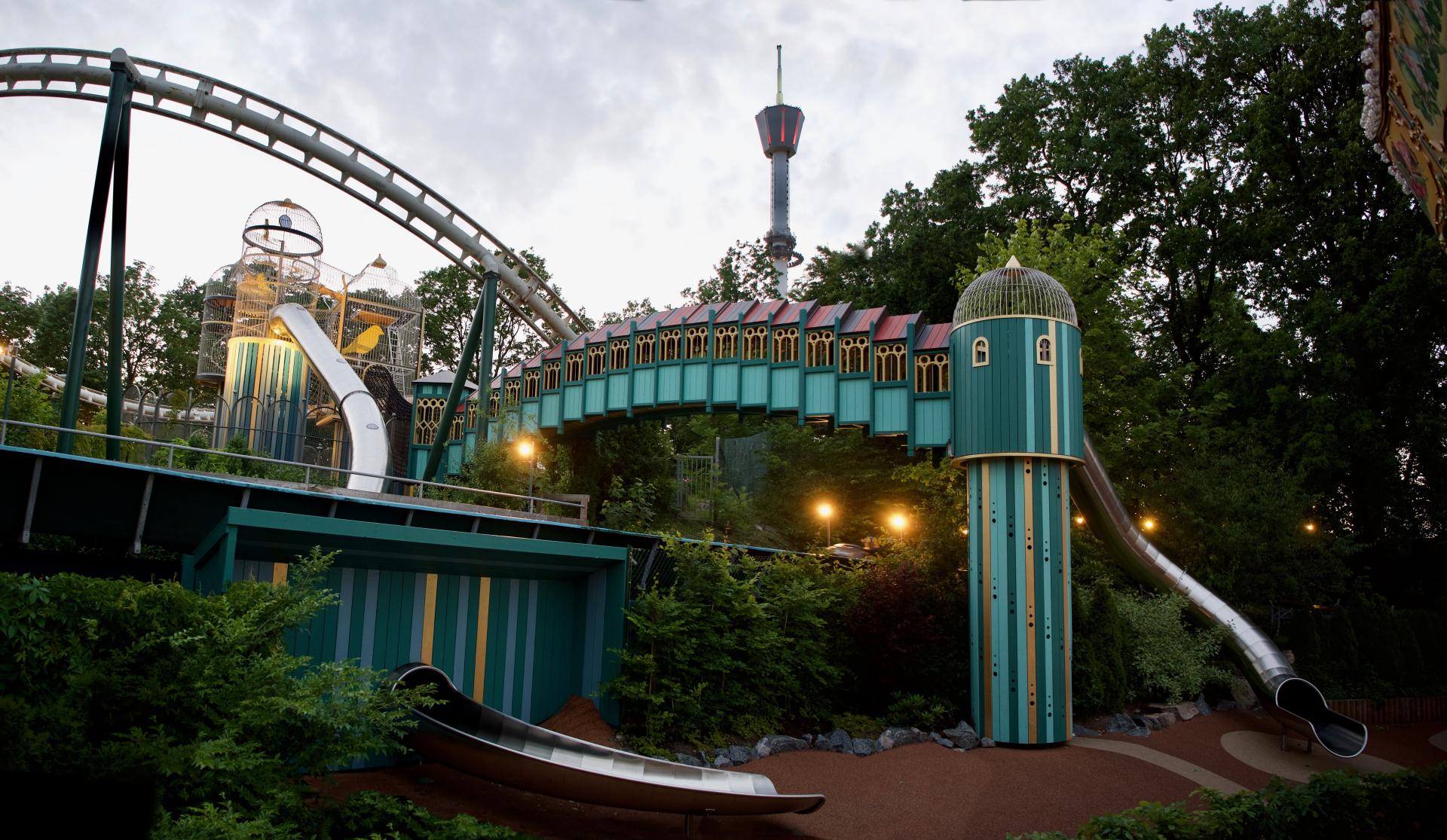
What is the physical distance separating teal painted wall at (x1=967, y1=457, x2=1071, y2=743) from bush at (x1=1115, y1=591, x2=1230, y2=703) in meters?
5.51

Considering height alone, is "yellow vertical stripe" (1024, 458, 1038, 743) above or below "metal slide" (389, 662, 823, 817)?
above

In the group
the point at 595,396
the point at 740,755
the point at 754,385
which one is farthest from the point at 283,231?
the point at 740,755

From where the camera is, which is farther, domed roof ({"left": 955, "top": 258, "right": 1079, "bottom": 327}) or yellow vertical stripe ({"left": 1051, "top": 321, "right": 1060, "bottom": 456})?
domed roof ({"left": 955, "top": 258, "right": 1079, "bottom": 327})

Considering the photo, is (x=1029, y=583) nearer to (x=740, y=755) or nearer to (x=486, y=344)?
(x=740, y=755)

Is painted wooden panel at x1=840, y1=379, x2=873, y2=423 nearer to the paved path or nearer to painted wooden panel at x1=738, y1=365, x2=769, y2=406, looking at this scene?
painted wooden panel at x1=738, y1=365, x2=769, y2=406

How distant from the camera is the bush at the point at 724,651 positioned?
49.0ft

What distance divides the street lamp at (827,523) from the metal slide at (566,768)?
15.4 m

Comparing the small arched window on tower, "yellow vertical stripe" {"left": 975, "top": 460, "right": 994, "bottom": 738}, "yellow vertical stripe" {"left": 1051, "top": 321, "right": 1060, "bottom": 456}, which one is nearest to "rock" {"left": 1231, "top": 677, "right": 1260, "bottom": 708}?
"yellow vertical stripe" {"left": 975, "top": 460, "right": 994, "bottom": 738}

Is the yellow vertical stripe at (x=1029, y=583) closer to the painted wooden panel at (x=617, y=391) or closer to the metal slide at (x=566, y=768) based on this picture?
the metal slide at (x=566, y=768)

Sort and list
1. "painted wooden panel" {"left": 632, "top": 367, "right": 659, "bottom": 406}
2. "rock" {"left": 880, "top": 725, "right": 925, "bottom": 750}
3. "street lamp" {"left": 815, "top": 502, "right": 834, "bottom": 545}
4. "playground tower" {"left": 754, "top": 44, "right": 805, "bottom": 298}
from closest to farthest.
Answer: "rock" {"left": 880, "top": 725, "right": 925, "bottom": 750}, "painted wooden panel" {"left": 632, "top": 367, "right": 659, "bottom": 406}, "street lamp" {"left": 815, "top": 502, "right": 834, "bottom": 545}, "playground tower" {"left": 754, "top": 44, "right": 805, "bottom": 298}

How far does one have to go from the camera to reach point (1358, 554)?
3148cm

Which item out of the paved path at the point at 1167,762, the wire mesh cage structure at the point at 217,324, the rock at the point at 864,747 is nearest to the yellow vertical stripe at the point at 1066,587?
the paved path at the point at 1167,762

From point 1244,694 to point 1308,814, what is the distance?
12.2 metres

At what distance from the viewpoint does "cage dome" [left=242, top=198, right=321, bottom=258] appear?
3055 centimetres
